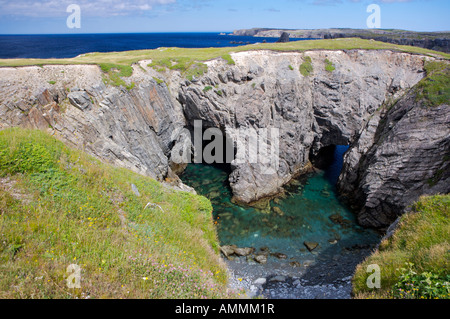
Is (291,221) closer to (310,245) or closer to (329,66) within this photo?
(310,245)

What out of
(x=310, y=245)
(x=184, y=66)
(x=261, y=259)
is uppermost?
(x=184, y=66)

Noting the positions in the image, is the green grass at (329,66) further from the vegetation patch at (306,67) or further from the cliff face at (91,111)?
the cliff face at (91,111)

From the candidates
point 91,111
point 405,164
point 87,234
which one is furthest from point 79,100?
point 405,164

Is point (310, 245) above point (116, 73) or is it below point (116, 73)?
below

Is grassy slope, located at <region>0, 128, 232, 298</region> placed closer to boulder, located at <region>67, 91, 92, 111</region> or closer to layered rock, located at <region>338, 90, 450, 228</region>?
boulder, located at <region>67, 91, 92, 111</region>

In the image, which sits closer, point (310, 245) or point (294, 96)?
point (310, 245)

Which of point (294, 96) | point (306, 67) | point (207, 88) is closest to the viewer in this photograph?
point (207, 88)

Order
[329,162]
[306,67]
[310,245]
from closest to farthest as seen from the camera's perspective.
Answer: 1. [310,245]
2. [306,67]
3. [329,162]
